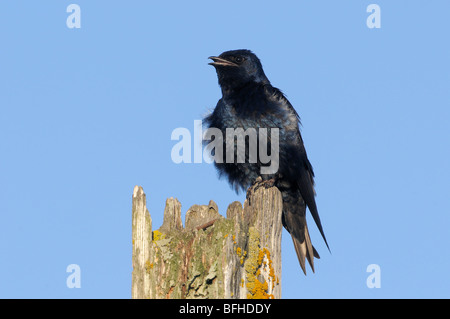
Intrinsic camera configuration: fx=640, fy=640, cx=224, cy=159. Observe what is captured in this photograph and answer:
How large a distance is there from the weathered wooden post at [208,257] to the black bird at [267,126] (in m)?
2.87

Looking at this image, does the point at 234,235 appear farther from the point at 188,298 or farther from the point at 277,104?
the point at 277,104

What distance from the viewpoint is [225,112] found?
7969 millimetres

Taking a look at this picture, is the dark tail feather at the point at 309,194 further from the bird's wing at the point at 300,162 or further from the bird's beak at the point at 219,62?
the bird's beak at the point at 219,62

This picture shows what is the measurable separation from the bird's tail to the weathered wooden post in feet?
9.81

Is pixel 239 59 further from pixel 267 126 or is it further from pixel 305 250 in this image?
pixel 305 250

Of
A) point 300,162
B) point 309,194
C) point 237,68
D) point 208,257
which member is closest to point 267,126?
point 300,162

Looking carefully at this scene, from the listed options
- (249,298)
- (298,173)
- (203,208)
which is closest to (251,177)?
(298,173)

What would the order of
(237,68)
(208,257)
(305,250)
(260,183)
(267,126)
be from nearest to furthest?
(208,257) → (267,126) → (305,250) → (260,183) → (237,68)

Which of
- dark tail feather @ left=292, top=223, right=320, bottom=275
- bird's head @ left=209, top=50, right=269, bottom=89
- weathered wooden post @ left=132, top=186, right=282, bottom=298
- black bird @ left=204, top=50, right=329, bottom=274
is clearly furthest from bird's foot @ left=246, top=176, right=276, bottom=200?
weathered wooden post @ left=132, top=186, right=282, bottom=298

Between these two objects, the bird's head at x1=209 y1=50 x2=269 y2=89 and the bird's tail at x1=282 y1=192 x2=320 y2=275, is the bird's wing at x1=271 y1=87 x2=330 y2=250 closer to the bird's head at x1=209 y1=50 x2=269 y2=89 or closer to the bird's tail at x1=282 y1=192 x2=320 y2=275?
the bird's tail at x1=282 y1=192 x2=320 y2=275

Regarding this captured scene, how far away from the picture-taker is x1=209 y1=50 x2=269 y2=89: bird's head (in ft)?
27.8

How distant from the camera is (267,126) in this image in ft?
25.4

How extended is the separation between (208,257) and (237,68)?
4398 millimetres

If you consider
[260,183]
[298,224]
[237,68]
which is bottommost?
[298,224]
